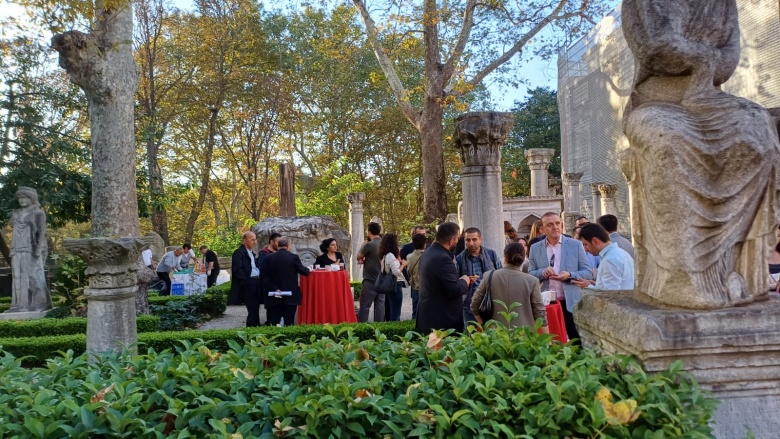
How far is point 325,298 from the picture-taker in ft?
30.4

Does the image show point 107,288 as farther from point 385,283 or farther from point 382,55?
point 382,55

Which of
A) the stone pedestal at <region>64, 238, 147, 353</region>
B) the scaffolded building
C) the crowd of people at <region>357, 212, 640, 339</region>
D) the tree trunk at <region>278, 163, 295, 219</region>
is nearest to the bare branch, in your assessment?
the tree trunk at <region>278, 163, 295, 219</region>

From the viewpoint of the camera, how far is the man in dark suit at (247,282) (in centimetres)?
908

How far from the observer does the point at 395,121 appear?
96.2ft

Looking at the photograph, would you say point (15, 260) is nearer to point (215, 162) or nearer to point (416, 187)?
point (215, 162)

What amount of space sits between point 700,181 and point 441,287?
287cm

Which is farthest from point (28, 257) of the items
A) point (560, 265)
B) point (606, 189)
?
point (606, 189)

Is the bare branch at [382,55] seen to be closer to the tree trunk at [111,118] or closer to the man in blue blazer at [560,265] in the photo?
the tree trunk at [111,118]

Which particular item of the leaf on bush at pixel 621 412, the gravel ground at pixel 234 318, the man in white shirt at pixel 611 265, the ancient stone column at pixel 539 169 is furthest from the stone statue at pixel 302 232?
the leaf on bush at pixel 621 412

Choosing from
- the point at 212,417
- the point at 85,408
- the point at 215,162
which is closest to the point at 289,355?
the point at 212,417

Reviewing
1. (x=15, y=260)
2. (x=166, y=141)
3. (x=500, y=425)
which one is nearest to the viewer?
(x=500, y=425)

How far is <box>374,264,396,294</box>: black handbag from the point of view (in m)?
8.36

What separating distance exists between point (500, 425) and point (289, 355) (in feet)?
4.28

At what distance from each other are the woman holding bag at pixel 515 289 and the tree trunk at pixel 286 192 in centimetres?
1336
